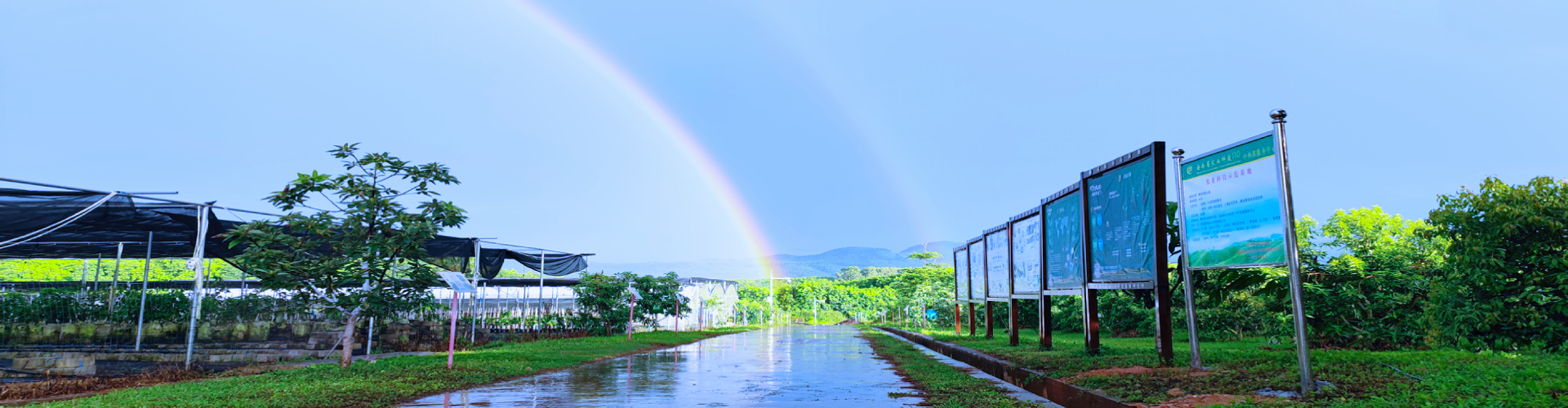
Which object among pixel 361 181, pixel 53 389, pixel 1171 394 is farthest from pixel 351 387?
pixel 1171 394

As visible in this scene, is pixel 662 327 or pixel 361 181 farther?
pixel 662 327

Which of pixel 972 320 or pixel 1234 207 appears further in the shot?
pixel 972 320

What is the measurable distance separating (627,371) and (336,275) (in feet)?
13.9

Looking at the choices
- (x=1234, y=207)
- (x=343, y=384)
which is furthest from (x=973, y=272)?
(x=343, y=384)

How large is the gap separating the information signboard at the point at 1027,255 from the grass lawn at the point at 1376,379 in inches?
228

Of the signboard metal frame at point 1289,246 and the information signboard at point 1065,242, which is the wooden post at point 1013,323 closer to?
the information signboard at point 1065,242

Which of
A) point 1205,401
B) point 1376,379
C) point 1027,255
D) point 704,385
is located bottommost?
point 704,385

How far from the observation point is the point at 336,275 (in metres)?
11.0

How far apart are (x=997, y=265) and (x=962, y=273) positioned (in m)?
5.27

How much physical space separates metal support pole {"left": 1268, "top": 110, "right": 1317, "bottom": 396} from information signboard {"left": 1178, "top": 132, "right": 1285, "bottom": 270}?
9 centimetres

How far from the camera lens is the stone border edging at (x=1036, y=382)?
24.6 feet

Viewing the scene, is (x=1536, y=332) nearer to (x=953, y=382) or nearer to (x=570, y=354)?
(x=953, y=382)

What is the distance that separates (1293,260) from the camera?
22.9ft

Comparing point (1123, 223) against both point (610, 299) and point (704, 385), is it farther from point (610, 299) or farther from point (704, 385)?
point (610, 299)
